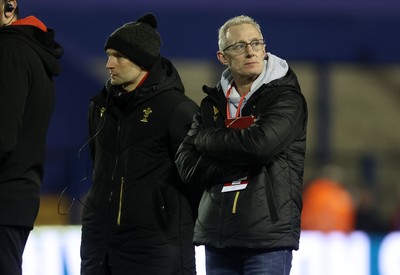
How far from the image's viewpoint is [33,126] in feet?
16.2

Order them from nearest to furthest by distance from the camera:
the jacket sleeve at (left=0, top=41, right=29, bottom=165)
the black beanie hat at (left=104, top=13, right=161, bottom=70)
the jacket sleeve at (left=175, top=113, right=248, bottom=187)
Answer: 1. the jacket sleeve at (left=0, top=41, right=29, bottom=165)
2. the jacket sleeve at (left=175, top=113, right=248, bottom=187)
3. the black beanie hat at (left=104, top=13, right=161, bottom=70)

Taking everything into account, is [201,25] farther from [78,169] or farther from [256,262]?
[256,262]

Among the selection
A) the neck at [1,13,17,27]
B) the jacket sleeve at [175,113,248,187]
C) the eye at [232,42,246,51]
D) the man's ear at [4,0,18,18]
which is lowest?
the jacket sleeve at [175,113,248,187]

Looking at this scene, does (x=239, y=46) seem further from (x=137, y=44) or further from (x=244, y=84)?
(x=137, y=44)

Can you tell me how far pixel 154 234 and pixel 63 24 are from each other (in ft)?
20.1

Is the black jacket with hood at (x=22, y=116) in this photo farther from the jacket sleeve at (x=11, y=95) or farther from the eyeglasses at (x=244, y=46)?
the eyeglasses at (x=244, y=46)

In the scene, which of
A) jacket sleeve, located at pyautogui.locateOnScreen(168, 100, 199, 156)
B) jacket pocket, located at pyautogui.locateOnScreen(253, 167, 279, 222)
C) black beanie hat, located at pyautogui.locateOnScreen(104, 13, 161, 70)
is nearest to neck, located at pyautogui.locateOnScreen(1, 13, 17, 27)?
black beanie hat, located at pyautogui.locateOnScreen(104, 13, 161, 70)

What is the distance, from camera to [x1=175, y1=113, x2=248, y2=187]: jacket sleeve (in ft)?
16.4

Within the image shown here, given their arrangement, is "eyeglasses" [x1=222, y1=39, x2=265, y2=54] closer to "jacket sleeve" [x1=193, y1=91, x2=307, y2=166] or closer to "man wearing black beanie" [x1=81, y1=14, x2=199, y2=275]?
"jacket sleeve" [x1=193, y1=91, x2=307, y2=166]

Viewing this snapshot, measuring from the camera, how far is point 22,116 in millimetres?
4816

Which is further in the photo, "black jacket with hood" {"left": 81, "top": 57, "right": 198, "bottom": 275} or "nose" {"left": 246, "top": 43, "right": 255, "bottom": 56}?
"black jacket with hood" {"left": 81, "top": 57, "right": 198, "bottom": 275}

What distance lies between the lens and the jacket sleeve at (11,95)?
4695 mm

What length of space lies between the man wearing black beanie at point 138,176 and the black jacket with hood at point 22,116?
0.54 m

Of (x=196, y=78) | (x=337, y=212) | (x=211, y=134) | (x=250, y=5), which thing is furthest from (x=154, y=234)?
(x=196, y=78)
